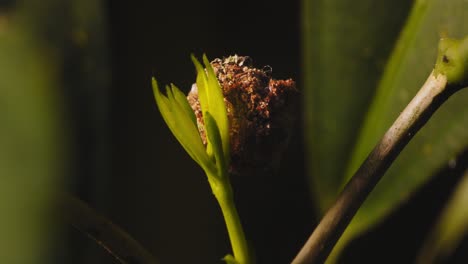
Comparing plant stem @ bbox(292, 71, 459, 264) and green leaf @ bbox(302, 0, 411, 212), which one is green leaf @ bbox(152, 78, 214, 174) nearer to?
plant stem @ bbox(292, 71, 459, 264)

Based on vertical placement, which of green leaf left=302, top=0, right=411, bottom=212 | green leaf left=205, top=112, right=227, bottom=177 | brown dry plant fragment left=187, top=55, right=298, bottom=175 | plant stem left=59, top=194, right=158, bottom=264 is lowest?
plant stem left=59, top=194, right=158, bottom=264

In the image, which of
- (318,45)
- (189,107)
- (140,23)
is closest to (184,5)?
(140,23)

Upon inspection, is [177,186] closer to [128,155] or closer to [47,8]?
[128,155]

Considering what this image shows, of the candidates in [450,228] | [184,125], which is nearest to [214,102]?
[184,125]

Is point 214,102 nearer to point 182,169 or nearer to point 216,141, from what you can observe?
point 216,141

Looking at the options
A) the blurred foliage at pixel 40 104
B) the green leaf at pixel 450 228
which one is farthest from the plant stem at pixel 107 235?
the green leaf at pixel 450 228

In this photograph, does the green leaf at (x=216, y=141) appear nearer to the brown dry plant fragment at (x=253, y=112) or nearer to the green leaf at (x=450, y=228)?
the brown dry plant fragment at (x=253, y=112)

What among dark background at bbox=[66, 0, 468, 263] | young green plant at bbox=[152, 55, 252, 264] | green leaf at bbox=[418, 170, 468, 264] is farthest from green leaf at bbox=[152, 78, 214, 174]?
green leaf at bbox=[418, 170, 468, 264]
